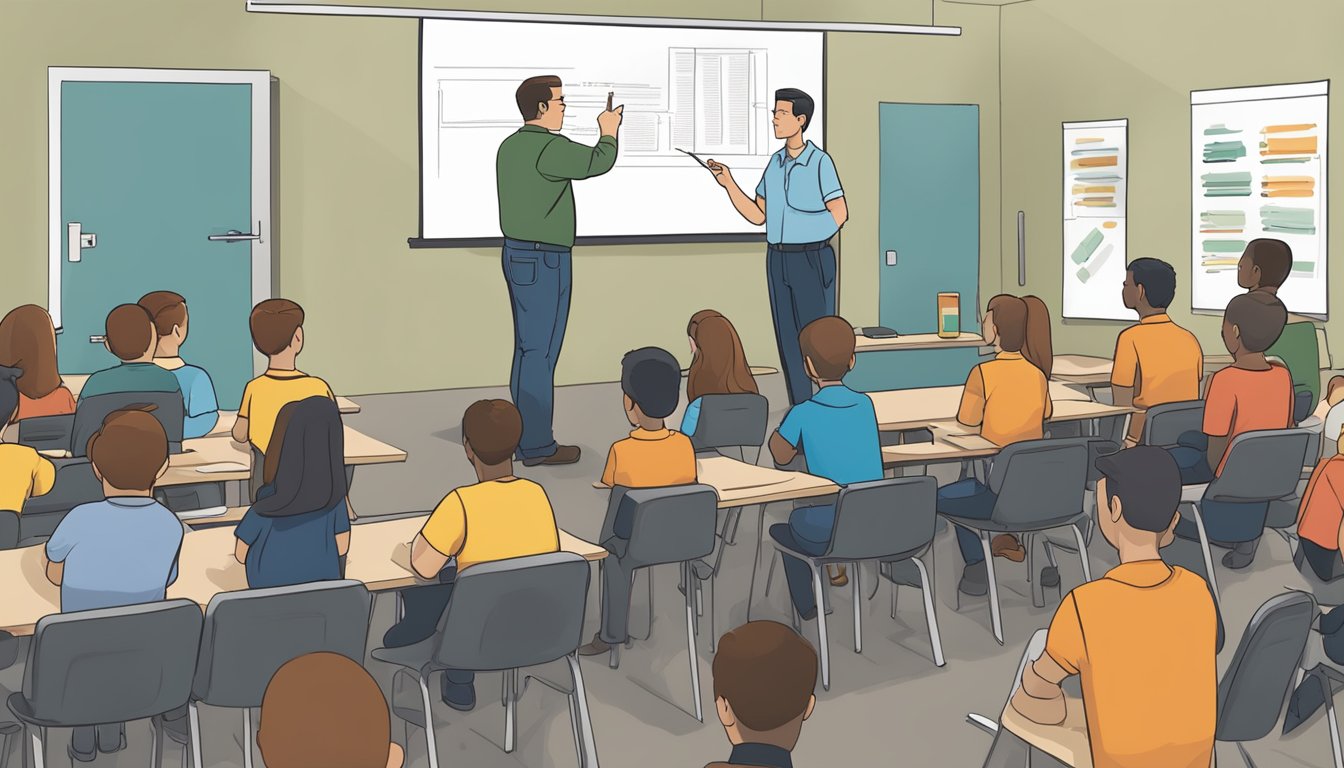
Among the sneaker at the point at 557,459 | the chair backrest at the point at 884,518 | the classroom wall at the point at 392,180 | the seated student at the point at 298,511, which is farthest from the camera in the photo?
the classroom wall at the point at 392,180

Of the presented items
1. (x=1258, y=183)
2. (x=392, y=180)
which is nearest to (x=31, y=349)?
(x=392, y=180)

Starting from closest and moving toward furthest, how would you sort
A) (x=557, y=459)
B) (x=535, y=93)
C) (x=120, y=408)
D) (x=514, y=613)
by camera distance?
(x=514, y=613), (x=120, y=408), (x=535, y=93), (x=557, y=459)

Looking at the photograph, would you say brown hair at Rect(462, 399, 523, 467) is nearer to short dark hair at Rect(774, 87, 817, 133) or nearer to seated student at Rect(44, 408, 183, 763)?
seated student at Rect(44, 408, 183, 763)

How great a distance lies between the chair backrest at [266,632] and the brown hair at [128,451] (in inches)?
15.3

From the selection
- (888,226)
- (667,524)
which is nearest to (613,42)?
(888,226)

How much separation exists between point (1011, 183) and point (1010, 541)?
6.25 m

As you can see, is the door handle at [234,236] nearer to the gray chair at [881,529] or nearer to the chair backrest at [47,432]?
the chair backrest at [47,432]

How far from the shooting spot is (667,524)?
382 centimetres

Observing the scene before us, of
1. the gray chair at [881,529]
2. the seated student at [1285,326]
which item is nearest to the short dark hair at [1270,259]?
the seated student at [1285,326]

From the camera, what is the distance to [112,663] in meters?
2.71

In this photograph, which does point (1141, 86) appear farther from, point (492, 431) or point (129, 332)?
point (492, 431)

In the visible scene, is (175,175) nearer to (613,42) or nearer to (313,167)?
(313,167)

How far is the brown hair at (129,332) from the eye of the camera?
4457 millimetres

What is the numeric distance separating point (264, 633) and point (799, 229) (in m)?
4.37
